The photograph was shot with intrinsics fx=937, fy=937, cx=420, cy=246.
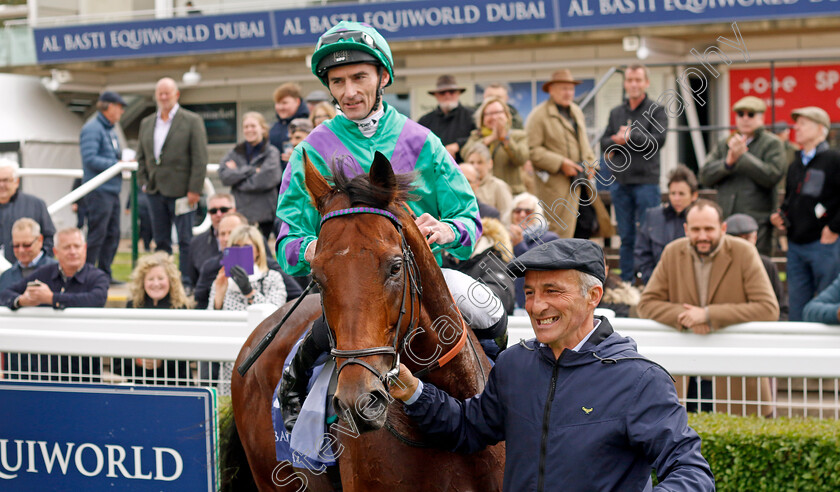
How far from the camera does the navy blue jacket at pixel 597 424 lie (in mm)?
2277

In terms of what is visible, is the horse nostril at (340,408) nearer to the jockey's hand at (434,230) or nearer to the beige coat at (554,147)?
the jockey's hand at (434,230)

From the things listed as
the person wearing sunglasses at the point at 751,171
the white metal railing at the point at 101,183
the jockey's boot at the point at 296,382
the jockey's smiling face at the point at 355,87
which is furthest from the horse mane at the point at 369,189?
the white metal railing at the point at 101,183

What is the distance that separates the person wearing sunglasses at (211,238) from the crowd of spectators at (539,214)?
0.01 m

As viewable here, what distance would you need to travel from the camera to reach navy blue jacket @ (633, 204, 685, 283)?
6633mm

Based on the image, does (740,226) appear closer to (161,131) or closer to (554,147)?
(554,147)

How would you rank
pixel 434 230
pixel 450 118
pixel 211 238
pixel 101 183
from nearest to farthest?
pixel 434 230, pixel 211 238, pixel 450 118, pixel 101 183

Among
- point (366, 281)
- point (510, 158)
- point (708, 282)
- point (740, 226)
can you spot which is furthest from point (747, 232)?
point (366, 281)

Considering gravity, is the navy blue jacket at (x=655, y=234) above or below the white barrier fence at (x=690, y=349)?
above

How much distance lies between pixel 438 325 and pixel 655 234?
421 centimetres

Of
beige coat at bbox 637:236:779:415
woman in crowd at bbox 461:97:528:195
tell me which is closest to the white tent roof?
woman in crowd at bbox 461:97:528:195

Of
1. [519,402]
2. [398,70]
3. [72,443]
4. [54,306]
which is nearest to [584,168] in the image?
[54,306]

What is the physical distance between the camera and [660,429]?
2277 millimetres

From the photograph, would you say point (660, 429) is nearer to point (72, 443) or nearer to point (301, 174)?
point (301, 174)

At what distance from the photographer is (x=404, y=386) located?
2615mm
